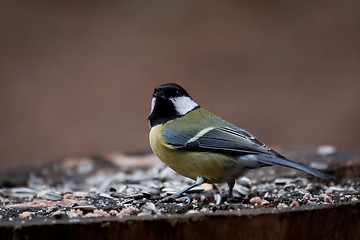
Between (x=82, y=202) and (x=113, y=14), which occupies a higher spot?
(x=113, y=14)

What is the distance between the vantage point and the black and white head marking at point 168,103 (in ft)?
9.32

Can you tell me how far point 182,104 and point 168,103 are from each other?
3.8 inches

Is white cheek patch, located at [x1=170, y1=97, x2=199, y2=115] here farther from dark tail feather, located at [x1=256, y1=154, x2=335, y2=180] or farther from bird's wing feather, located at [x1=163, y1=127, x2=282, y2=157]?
dark tail feather, located at [x1=256, y1=154, x2=335, y2=180]

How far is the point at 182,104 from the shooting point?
2.92 meters

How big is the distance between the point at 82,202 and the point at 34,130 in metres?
5.92

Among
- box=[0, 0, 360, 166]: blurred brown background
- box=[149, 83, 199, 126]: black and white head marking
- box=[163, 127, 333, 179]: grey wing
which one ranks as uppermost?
box=[0, 0, 360, 166]: blurred brown background

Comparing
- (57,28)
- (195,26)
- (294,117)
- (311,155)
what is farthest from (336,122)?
(57,28)

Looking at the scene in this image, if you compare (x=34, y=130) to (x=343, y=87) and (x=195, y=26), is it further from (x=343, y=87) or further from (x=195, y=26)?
(x=343, y=87)

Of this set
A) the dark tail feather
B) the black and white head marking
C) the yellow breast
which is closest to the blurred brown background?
the black and white head marking

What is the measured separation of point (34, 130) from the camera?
8.04 m

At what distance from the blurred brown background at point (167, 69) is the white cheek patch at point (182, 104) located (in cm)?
483

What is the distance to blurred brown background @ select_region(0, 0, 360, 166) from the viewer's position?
7.95 metres

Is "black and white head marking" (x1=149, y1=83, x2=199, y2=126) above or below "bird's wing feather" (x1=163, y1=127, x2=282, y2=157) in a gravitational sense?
above


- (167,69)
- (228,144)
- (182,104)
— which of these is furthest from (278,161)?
(167,69)
